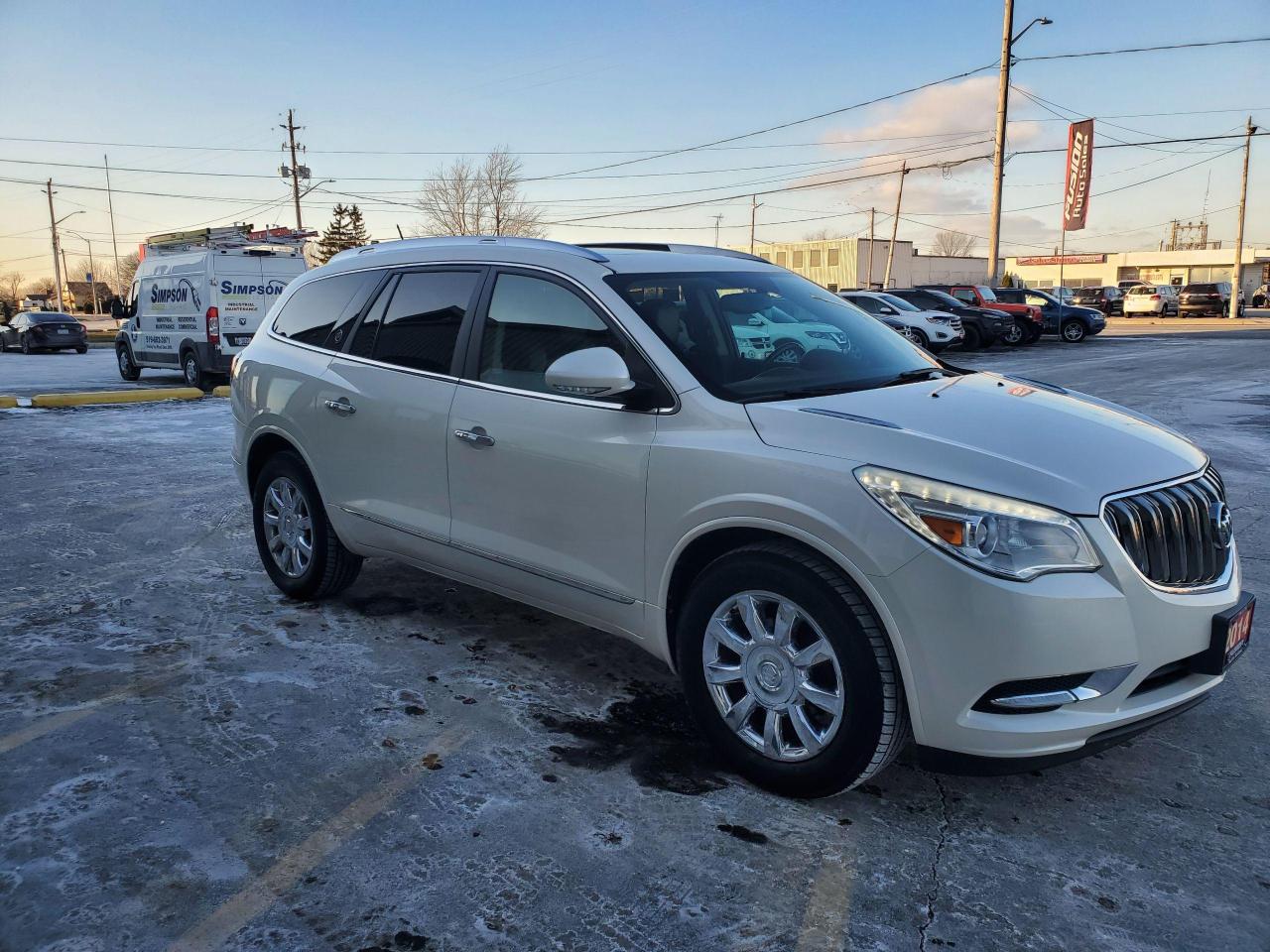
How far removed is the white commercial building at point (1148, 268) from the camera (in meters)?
89.0

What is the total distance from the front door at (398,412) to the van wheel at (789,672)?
1.48 metres

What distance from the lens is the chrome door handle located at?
390 cm

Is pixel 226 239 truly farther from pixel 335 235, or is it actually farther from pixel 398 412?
pixel 335 235

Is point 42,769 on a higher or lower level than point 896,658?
lower

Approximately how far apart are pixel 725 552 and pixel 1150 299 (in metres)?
51.2

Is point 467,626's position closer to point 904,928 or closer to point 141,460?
point 904,928

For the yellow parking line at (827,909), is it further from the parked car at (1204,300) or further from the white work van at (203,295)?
the parked car at (1204,300)

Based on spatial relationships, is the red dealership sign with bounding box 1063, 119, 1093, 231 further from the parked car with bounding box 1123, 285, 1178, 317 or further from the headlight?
the headlight

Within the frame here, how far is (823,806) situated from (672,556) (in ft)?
3.06

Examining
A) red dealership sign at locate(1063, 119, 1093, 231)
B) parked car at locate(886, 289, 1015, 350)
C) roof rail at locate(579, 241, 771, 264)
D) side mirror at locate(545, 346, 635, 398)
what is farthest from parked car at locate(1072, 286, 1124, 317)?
side mirror at locate(545, 346, 635, 398)

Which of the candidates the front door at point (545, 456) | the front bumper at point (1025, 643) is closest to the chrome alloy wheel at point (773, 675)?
the front bumper at point (1025, 643)

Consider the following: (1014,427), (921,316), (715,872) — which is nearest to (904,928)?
(715,872)

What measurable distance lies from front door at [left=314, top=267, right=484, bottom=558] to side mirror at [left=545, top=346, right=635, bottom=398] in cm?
90

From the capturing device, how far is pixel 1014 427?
3.13m
